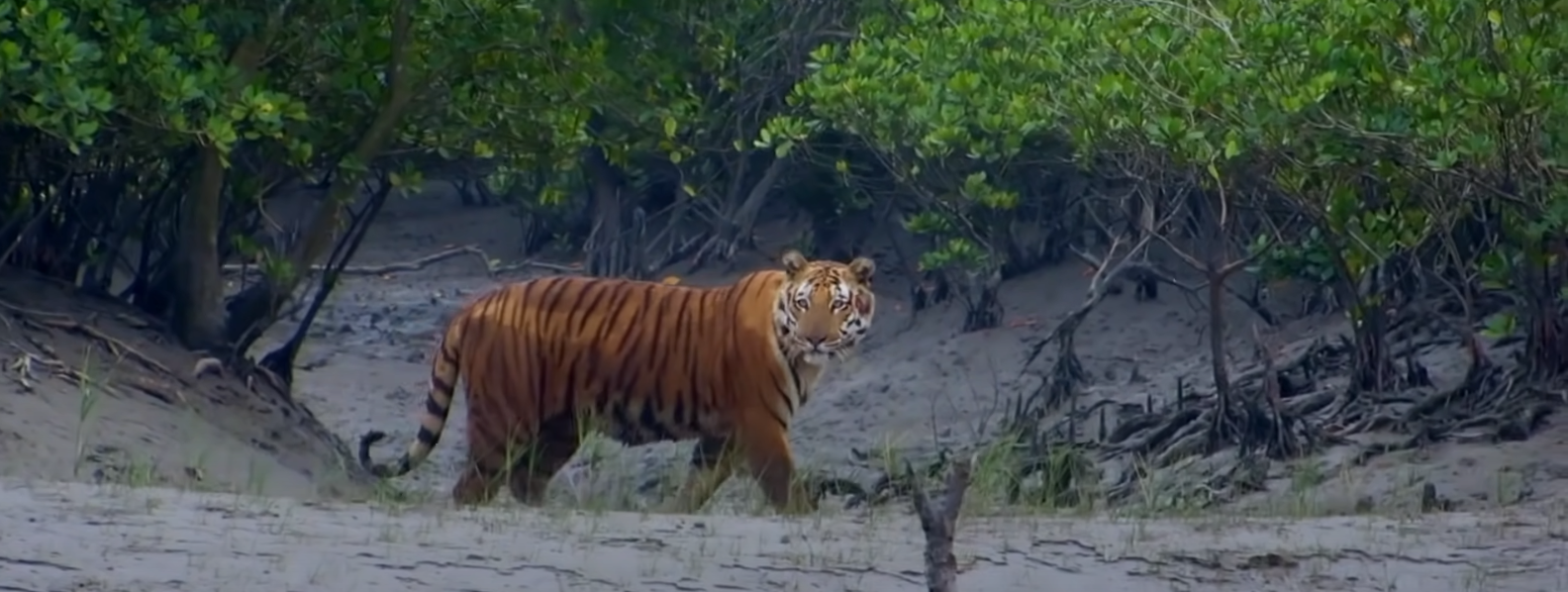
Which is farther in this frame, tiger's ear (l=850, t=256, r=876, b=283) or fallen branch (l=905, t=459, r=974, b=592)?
tiger's ear (l=850, t=256, r=876, b=283)

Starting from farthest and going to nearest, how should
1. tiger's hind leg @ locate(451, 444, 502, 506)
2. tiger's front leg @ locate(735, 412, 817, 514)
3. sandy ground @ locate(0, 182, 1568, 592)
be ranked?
1. tiger's hind leg @ locate(451, 444, 502, 506)
2. tiger's front leg @ locate(735, 412, 817, 514)
3. sandy ground @ locate(0, 182, 1568, 592)

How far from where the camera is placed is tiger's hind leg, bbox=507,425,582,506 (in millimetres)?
10609

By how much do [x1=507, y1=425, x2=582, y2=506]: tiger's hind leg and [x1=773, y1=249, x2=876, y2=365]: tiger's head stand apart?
98cm

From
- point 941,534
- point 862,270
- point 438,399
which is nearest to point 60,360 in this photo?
point 438,399

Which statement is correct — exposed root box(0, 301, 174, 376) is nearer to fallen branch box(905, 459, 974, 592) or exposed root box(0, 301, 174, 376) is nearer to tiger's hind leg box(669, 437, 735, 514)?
tiger's hind leg box(669, 437, 735, 514)

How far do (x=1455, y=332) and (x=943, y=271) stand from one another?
196 inches

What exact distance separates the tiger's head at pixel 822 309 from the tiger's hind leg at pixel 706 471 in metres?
0.47

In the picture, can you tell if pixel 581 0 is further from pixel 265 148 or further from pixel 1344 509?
pixel 1344 509

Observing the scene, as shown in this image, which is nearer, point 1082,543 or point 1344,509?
point 1082,543

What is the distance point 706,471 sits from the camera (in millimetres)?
10461

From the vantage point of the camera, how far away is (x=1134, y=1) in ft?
38.6

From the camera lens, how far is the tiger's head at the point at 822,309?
34.8 feet

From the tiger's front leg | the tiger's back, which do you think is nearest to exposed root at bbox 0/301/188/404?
the tiger's back

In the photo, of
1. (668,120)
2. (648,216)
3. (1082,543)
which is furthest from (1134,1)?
(648,216)
